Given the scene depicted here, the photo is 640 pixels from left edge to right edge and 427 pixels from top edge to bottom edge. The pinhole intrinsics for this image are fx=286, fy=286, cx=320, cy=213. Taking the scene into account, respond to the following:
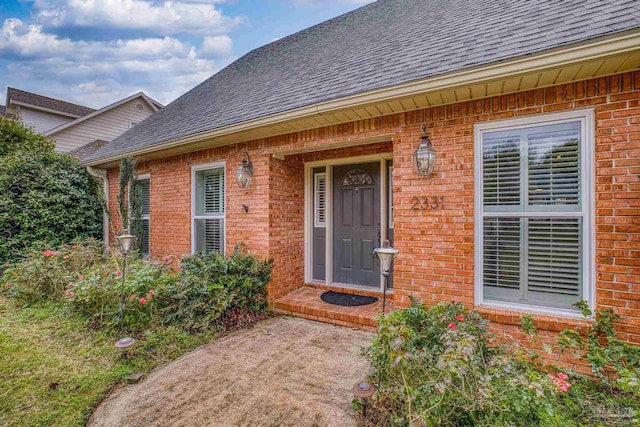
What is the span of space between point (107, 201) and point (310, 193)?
18.3 ft

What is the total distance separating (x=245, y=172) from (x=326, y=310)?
2.49 m

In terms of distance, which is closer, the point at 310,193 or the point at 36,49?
the point at 310,193

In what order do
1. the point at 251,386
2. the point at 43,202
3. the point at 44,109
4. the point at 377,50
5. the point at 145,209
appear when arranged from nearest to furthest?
the point at 251,386 < the point at 377,50 < the point at 145,209 < the point at 43,202 < the point at 44,109

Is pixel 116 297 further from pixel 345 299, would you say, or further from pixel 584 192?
pixel 584 192

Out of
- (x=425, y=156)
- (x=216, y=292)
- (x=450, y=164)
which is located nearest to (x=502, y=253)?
(x=450, y=164)

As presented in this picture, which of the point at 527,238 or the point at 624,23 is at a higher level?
the point at 624,23

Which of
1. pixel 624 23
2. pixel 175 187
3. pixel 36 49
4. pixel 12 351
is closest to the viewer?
Result: pixel 624 23

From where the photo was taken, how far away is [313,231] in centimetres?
533

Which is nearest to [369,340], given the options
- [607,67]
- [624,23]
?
[607,67]

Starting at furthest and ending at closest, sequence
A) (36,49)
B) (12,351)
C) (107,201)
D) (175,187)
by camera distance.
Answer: (36,49) → (107,201) → (175,187) → (12,351)

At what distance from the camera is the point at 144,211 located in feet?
21.3

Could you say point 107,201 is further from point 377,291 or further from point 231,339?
point 377,291

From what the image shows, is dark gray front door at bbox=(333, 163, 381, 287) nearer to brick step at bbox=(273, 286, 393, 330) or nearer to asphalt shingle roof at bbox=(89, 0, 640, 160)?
brick step at bbox=(273, 286, 393, 330)

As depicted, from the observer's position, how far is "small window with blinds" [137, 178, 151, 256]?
6.44m
